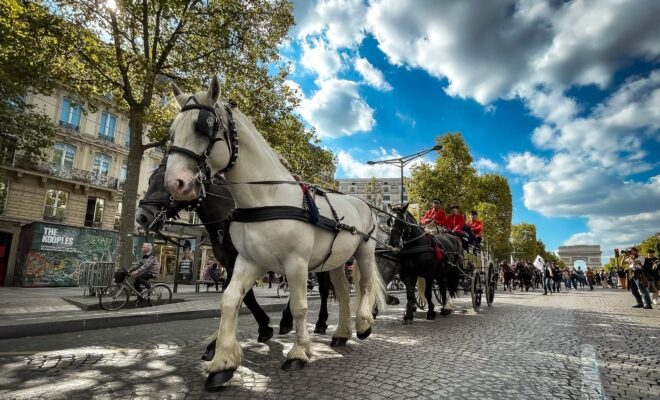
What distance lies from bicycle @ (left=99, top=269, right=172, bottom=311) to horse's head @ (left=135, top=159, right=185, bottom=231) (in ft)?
19.6

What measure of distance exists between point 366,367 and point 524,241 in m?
82.9

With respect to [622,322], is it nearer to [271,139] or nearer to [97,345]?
[97,345]

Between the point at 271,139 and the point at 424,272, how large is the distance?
1017 centimetres

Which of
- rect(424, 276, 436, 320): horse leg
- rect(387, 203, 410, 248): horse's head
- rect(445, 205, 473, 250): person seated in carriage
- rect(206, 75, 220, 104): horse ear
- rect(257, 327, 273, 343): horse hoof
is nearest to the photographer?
rect(206, 75, 220, 104): horse ear

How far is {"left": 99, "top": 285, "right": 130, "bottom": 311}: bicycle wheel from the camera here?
937 cm

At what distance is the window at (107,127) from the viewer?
28.3 meters

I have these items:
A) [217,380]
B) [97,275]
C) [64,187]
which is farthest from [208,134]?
[64,187]

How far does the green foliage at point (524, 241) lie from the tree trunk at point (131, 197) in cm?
7535

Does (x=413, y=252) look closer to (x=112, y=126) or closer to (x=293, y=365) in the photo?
(x=293, y=365)

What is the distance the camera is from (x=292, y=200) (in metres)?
3.60

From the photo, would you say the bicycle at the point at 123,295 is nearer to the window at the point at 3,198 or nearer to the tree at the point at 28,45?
the tree at the point at 28,45

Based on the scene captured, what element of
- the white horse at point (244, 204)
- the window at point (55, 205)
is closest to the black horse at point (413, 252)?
the white horse at point (244, 204)

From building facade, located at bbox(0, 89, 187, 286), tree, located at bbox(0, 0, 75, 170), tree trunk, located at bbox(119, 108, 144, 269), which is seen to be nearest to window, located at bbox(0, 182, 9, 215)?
building facade, located at bbox(0, 89, 187, 286)

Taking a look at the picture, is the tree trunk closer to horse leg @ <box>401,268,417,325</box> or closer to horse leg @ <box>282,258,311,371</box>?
horse leg @ <box>401,268,417,325</box>
